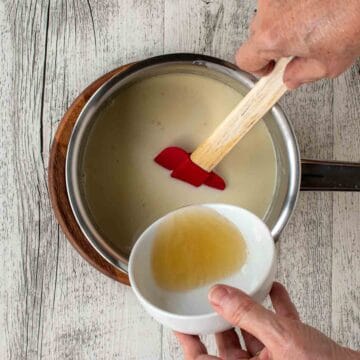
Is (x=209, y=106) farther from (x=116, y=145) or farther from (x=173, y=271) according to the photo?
(x=173, y=271)

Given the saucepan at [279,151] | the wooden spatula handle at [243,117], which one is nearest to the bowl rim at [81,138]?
the saucepan at [279,151]

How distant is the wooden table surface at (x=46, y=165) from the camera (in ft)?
3.00

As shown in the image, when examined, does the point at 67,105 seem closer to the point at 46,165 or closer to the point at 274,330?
the point at 46,165

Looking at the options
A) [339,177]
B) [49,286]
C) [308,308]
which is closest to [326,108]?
[339,177]

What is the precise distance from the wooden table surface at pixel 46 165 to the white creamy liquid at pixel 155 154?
3.2 inches

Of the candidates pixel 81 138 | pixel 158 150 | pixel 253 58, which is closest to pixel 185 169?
pixel 158 150

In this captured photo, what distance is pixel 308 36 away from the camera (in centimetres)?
56

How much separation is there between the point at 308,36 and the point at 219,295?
0.92 feet

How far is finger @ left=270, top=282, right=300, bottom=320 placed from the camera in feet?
2.61

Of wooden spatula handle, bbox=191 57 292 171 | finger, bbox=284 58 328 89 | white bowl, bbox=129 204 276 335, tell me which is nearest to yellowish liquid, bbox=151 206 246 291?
white bowl, bbox=129 204 276 335

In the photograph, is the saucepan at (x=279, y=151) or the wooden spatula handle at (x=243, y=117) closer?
the wooden spatula handle at (x=243, y=117)

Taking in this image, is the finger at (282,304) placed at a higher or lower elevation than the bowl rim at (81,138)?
lower

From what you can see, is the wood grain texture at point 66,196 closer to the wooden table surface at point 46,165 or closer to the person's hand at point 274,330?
the wooden table surface at point 46,165

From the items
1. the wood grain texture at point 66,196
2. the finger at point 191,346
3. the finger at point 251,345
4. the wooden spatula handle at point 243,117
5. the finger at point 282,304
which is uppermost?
the wooden spatula handle at point 243,117
